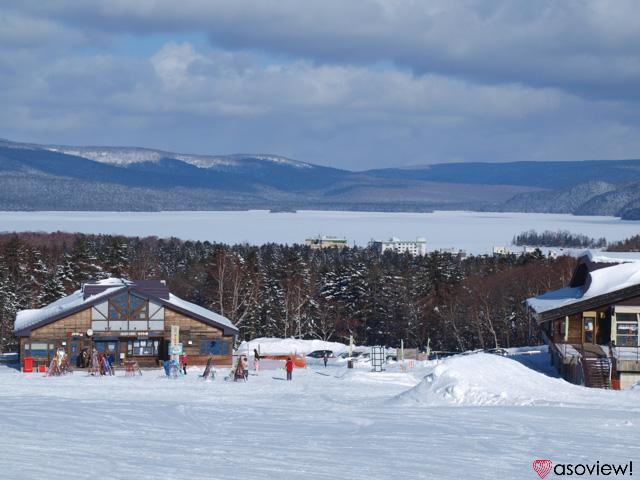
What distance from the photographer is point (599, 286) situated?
34250 millimetres

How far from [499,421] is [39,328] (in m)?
24.2

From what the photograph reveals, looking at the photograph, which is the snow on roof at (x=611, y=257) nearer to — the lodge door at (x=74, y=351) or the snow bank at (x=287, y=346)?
the snow bank at (x=287, y=346)

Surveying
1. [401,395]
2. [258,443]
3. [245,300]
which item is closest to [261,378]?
[401,395]

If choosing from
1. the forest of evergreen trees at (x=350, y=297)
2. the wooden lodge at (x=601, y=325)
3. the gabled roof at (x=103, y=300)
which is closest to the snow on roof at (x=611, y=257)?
the wooden lodge at (x=601, y=325)

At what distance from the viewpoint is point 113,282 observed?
4212 cm

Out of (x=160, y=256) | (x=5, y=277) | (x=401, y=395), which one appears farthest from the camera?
(x=160, y=256)

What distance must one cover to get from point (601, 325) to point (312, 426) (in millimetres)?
16340

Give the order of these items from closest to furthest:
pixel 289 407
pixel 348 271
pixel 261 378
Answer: pixel 289 407 < pixel 261 378 < pixel 348 271

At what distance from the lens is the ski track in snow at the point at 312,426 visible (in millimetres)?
16953

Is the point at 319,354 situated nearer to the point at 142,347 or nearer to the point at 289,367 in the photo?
the point at 142,347

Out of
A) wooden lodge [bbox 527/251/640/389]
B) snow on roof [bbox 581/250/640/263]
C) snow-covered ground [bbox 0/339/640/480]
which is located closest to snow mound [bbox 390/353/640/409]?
snow-covered ground [bbox 0/339/640/480]

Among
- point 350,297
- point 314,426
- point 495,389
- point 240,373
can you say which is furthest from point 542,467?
point 350,297

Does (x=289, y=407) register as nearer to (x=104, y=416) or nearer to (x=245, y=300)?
(x=104, y=416)

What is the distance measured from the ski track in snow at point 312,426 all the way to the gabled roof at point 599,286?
3.48 metres
